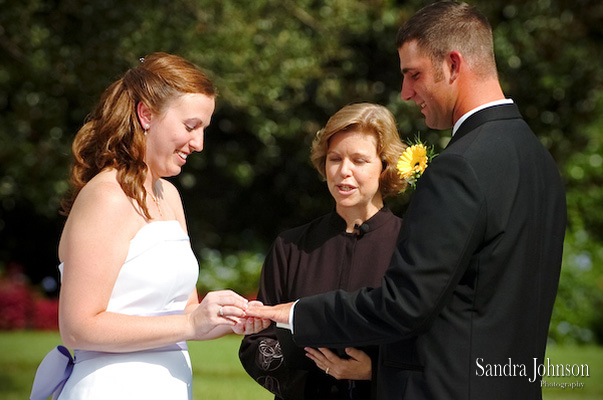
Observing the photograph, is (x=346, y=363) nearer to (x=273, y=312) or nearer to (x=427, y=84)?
(x=273, y=312)

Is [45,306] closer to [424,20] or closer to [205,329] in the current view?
[205,329]

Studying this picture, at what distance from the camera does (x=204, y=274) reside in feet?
47.1

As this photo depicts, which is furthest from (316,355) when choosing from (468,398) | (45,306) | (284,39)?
(45,306)

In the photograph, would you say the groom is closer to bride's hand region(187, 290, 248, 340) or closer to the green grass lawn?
bride's hand region(187, 290, 248, 340)

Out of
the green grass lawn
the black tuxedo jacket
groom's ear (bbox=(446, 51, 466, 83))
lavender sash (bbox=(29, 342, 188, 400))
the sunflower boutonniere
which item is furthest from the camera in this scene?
the green grass lawn

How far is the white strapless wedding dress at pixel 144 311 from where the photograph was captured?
11.1ft

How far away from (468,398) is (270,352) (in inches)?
48.8

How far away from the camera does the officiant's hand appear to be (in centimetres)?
351

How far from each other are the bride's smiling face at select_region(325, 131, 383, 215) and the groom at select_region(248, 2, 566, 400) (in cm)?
107

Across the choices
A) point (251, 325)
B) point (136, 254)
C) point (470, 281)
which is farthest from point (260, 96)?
point (470, 281)

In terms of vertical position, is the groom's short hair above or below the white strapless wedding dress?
above

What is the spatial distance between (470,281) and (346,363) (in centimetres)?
90

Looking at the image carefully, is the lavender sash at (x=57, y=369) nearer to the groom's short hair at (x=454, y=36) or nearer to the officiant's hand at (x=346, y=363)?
the officiant's hand at (x=346, y=363)

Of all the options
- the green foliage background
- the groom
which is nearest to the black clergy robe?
the groom
